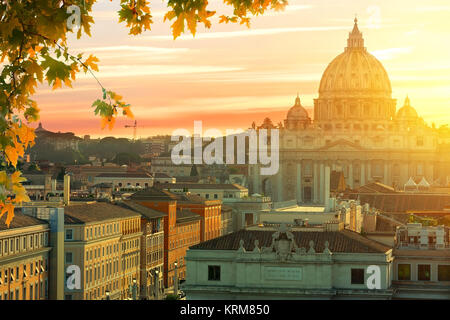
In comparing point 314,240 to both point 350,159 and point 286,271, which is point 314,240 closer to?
point 286,271

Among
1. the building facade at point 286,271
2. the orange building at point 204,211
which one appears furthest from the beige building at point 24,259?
the orange building at point 204,211

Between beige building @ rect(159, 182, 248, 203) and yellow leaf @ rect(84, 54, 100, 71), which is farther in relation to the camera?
beige building @ rect(159, 182, 248, 203)

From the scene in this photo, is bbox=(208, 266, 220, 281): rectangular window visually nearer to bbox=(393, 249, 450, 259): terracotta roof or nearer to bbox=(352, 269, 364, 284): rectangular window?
bbox=(352, 269, 364, 284): rectangular window

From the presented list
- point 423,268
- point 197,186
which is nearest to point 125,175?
point 197,186

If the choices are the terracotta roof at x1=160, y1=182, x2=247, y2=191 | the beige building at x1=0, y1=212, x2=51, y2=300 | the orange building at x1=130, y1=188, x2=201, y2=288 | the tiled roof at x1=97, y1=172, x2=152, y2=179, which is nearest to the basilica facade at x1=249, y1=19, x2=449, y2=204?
the tiled roof at x1=97, y1=172, x2=152, y2=179

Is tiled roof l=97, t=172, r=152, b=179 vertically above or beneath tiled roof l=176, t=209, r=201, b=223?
above

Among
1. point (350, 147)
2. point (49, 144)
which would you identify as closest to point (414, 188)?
point (350, 147)

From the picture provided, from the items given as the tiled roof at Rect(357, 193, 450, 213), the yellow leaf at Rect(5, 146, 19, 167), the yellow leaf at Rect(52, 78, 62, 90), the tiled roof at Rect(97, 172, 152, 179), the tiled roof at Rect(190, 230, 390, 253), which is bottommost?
the tiled roof at Rect(357, 193, 450, 213)
